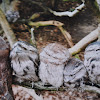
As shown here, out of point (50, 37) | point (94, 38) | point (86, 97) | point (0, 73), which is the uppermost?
point (50, 37)

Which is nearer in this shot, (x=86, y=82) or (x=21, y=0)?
(x=86, y=82)

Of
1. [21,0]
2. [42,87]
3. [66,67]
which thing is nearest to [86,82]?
[66,67]

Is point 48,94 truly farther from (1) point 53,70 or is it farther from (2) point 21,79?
(1) point 53,70

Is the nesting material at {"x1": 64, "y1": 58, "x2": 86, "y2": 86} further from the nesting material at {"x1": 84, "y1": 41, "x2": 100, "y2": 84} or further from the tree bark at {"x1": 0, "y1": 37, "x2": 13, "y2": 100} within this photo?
the tree bark at {"x1": 0, "y1": 37, "x2": 13, "y2": 100}

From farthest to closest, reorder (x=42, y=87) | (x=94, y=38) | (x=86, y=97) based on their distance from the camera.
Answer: (x=86, y=97), (x=94, y=38), (x=42, y=87)

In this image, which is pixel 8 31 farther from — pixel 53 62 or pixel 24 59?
pixel 53 62

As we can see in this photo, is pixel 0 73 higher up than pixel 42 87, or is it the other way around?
pixel 0 73
